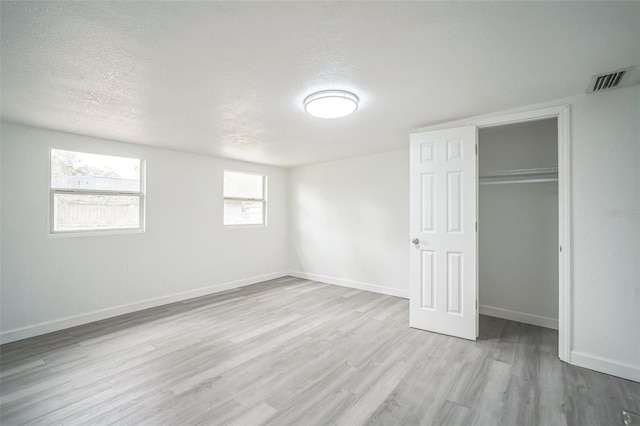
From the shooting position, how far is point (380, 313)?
12.4 feet

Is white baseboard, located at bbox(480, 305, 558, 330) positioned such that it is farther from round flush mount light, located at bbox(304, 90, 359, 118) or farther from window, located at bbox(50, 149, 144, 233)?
window, located at bbox(50, 149, 144, 233)

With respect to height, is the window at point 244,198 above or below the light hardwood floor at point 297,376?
above

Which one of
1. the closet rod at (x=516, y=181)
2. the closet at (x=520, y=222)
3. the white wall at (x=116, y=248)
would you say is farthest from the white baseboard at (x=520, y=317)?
the white wall at (x=116, y=248)

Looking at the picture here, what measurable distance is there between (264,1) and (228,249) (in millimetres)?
4340

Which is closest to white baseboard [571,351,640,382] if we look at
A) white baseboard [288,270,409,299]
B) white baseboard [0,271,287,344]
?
white baseboard [288,270,409,299]

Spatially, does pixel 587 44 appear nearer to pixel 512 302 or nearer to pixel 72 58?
pixel 512 302

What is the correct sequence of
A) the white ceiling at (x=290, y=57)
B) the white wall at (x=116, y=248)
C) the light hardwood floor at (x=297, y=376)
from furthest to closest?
1. the white wall at (x=116, y=248)
2. the light hardwood floor at (x=297, y=376)
3. the white ceiling at (x=290, y=57)

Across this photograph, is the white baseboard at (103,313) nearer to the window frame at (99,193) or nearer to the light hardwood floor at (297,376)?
the light hardwood floor at (297,376)

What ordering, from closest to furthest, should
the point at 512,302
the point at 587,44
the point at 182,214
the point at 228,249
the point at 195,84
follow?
the point at 587,44, the point at 195,84, the point at 512,302, the point at 182,214, the point at 228,249

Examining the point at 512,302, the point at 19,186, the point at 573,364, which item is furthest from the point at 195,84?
the point at 512,302

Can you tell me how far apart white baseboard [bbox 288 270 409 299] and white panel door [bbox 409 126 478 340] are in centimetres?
129

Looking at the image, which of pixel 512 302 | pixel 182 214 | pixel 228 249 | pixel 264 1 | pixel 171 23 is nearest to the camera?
pixel 264 1

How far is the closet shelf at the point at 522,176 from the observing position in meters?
3.13

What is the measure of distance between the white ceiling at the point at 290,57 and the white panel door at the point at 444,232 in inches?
14.8
